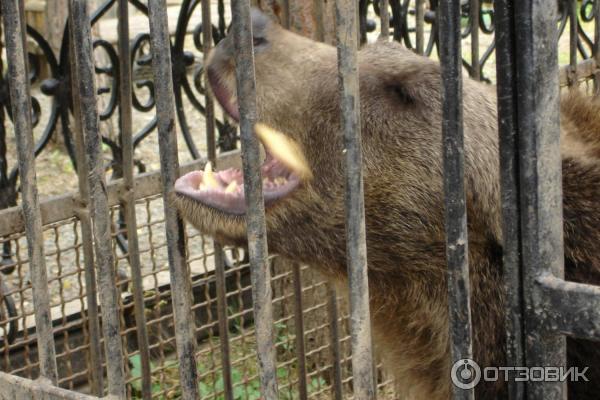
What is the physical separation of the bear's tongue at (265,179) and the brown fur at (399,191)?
0.10ft

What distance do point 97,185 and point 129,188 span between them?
5.35 feet

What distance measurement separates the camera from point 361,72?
10.0 feet

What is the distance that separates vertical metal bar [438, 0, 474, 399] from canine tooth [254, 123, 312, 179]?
1.10 meters

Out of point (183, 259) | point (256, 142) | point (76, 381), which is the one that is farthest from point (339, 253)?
point (76, 381)

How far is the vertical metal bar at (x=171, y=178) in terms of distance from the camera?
2.13 m

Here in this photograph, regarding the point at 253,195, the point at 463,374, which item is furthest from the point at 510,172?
the point at 253,195

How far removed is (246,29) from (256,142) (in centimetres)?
24

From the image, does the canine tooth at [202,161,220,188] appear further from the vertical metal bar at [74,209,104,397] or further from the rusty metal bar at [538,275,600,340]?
the rusty metal bar at [538,275,600,340]

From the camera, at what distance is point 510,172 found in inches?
72.9

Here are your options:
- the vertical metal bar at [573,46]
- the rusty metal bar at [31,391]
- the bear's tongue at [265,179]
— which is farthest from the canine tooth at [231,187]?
the vertical metal bar at [573,46]

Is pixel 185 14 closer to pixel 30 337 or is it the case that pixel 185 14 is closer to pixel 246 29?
pixel 30 337

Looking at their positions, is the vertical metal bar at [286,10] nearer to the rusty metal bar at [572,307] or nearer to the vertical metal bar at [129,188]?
the vertical metal bar at [129,188]

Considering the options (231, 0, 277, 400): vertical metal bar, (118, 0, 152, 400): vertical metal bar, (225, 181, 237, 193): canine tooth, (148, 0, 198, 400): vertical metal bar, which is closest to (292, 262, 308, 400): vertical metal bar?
(118, 0, 152, 400): vertical metal bar

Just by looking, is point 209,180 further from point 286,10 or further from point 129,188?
point 286,10
